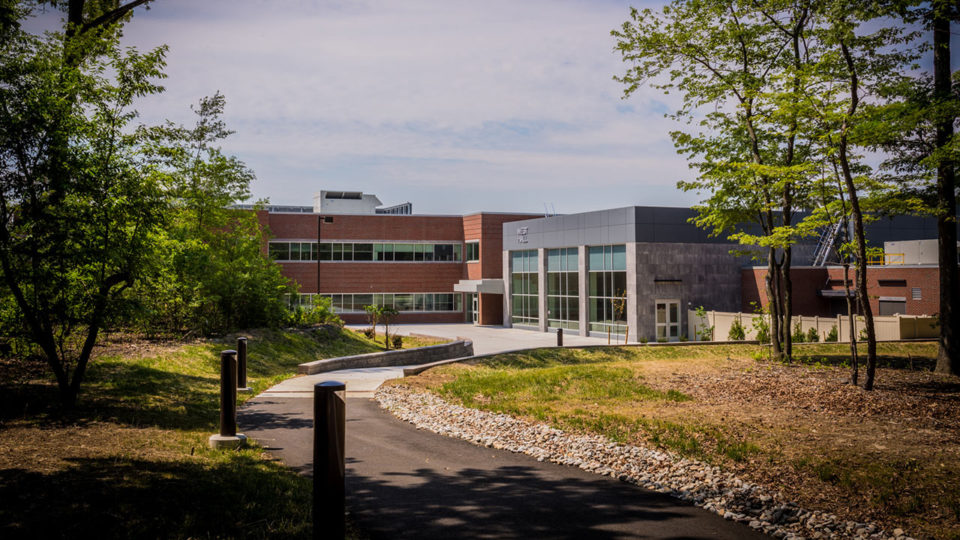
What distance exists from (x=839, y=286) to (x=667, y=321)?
383 inches

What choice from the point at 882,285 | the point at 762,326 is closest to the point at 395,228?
the point at 762,326

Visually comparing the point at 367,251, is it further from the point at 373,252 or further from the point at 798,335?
the point at 798,335

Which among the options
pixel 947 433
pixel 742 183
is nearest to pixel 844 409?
pixel 947 433

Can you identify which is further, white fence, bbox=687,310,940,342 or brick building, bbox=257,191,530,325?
brick building, bbox=257,191,530,325

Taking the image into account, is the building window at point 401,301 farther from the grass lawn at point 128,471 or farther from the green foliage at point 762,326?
the grass lawn at point 128,471

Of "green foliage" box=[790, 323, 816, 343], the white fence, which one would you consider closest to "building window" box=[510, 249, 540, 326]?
the white fence

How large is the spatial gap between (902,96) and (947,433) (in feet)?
33.8

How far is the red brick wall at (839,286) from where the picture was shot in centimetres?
3088

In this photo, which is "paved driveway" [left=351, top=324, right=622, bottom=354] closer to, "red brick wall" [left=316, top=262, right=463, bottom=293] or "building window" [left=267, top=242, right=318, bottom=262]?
"red brick wall" [left=316, top=262, right=463, bottom=293]

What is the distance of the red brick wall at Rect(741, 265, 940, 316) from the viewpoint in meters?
30.9

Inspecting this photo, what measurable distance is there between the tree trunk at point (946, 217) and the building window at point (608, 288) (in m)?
21.1

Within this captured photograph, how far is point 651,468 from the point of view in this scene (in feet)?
26.5

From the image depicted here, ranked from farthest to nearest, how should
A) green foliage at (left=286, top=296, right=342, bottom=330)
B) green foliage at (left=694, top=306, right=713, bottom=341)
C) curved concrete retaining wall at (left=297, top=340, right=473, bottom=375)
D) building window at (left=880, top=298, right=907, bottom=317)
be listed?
green foliage at (left=694, top=306, right=713, bottom=341) < building window at (left=880, top=298, right=907, bottom=317) < green foliage at (left=286, top=296, right=342, bottom=330) < curved concrete retaining wall at (left=297, top=340, right=473, bottom=375)

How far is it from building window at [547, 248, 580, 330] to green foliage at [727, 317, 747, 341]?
1233 centimetres
